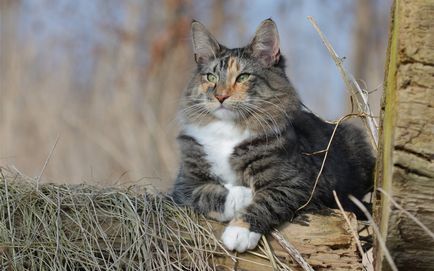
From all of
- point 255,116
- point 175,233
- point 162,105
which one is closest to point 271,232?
point 175,233

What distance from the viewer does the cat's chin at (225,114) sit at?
2.65 meters

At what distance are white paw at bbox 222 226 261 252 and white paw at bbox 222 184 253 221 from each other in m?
0.14

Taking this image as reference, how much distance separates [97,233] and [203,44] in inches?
42.3

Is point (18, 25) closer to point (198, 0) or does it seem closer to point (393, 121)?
point (198, 0)

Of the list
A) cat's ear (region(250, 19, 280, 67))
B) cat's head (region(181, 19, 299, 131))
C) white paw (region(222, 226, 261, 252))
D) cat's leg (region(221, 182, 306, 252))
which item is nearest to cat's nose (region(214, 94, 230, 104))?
cat's head (region(181, 19, 299, 131))

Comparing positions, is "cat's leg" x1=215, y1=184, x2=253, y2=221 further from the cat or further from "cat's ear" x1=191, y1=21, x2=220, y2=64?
"cat's ear" x1=191, y1=21, x2=220, y2=64

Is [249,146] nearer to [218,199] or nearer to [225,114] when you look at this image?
[225,114]

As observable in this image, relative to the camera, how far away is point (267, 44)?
9.23 ft

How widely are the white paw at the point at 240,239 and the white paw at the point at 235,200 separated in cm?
14

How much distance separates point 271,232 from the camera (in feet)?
7.81

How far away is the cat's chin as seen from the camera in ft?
8.70

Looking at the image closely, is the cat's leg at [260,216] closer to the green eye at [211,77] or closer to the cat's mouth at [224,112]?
the cat's mouth at [224,112]

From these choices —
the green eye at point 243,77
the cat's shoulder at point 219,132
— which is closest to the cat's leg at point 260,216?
the cat's shoulder at point 219,132

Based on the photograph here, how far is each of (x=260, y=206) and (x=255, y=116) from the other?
441 millimetres
